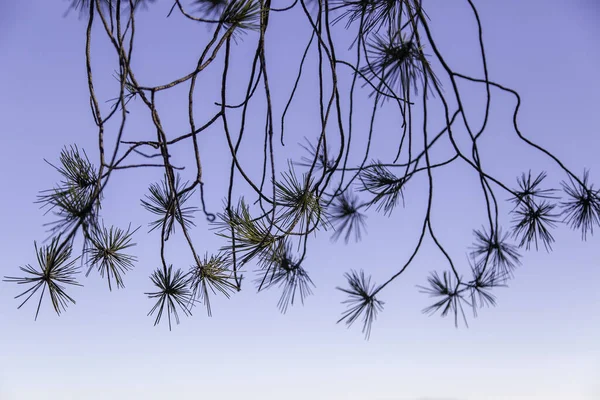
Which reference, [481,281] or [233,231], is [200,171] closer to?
[233,231]

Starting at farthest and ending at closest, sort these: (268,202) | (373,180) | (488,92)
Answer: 1. (373,180)
2. (268,202)
3. (488,92)

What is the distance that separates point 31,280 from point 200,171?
0.96 ft

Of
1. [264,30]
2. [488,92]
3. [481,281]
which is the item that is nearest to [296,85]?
[264,30]

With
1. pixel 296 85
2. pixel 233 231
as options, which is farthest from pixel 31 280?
pixel 296 85

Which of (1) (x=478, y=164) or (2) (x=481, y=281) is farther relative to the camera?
(2) (x=481, y=281)

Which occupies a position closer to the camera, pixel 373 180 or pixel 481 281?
pixel 481 281

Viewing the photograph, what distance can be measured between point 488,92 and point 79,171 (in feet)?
2.15

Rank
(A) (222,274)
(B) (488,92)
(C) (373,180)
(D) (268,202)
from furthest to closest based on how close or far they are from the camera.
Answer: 1. (C) (373,180)
2. (A) (222,274)
3. (D) (268,202)
4. (B) (488,92)

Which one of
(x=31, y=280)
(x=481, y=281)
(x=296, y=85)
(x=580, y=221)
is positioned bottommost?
(x=31, y=280)

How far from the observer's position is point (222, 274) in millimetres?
1095

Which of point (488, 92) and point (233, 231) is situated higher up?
point (488, 92)

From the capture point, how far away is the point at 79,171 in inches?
39.6

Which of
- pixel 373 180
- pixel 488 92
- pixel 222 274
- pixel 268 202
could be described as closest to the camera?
pixel 488 92

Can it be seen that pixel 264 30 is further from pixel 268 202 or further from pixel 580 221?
pixel 580 221
